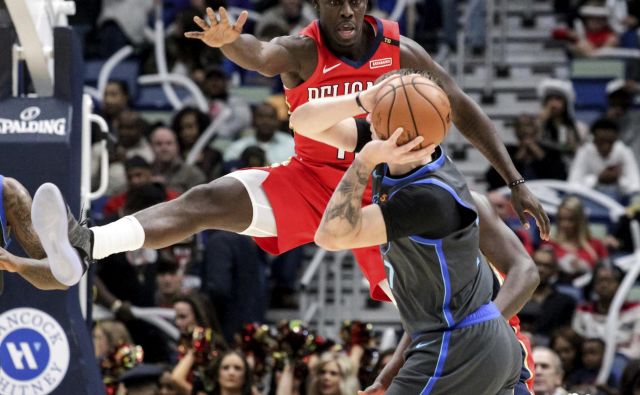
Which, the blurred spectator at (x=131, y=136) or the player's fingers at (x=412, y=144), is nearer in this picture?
the player's fingers at (x=412, y=144)

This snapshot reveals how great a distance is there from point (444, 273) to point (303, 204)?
5.65ft

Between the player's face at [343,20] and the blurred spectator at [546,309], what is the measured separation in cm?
419

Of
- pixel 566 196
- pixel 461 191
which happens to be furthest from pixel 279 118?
pixel 461 191

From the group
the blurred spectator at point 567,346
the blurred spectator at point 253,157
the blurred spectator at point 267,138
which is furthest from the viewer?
the blurred spectator at point 267,138

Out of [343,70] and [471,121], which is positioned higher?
[343,70]

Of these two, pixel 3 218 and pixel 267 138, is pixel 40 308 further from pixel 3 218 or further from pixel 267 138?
pixel 267 138

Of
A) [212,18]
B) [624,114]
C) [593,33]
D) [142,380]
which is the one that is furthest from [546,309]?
[212,18]

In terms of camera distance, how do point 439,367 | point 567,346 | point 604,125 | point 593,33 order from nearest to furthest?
point 439,367 < point 567,346 < point 604,125 < point 593,33

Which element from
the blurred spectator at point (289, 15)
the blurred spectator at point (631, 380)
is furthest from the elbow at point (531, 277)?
the blurred spectator at point (289, 15)

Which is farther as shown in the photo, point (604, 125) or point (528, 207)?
point (604, 125)

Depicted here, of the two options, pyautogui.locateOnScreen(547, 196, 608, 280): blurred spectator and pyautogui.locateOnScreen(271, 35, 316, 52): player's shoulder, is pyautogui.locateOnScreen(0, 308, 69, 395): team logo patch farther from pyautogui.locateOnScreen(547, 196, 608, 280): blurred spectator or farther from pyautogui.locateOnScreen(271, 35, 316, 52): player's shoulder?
pyautogui.locateOnScreen(547, 196, 608, 280): blurred spectator

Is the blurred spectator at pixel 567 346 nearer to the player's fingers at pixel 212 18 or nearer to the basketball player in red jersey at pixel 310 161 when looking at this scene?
the basketball player in red jersey at pixel 310 161

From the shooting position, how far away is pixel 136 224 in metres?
6.77

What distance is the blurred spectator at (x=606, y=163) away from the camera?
515 inches
